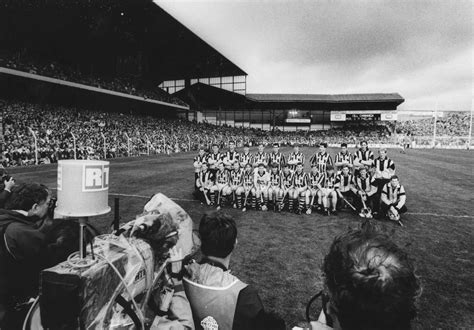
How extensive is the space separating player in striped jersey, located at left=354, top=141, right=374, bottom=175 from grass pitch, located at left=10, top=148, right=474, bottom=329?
1.89 m

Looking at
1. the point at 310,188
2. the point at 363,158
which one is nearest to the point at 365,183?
the point at 310,188

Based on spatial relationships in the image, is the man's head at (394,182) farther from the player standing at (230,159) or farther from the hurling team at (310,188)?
the player standing at (230,159)

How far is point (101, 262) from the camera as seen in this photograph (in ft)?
4.57

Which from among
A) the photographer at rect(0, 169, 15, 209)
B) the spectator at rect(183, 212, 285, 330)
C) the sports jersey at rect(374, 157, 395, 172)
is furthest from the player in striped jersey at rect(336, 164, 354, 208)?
the photographer at rect(0, 169, 15, 209)

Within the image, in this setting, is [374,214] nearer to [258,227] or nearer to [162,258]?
[258,227]

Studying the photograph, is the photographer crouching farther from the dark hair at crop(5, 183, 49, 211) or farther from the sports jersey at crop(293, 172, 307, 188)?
the sports jersey at crop(293, 172, 307, 188)

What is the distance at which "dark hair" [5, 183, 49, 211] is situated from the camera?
2.83m

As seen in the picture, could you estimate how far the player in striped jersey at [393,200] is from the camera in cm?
794

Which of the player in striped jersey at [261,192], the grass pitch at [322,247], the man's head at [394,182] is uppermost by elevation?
the man's head at [394,182]

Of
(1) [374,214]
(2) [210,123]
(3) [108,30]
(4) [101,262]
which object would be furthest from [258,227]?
(2) [210,123]

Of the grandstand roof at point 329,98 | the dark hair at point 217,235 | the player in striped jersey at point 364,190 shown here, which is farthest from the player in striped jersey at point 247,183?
the grandstand roof at point 329,98

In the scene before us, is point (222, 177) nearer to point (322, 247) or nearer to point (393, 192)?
point (322, 247)

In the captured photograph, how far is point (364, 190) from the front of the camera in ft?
29.6

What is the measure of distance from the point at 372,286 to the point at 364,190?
28.0 ft
